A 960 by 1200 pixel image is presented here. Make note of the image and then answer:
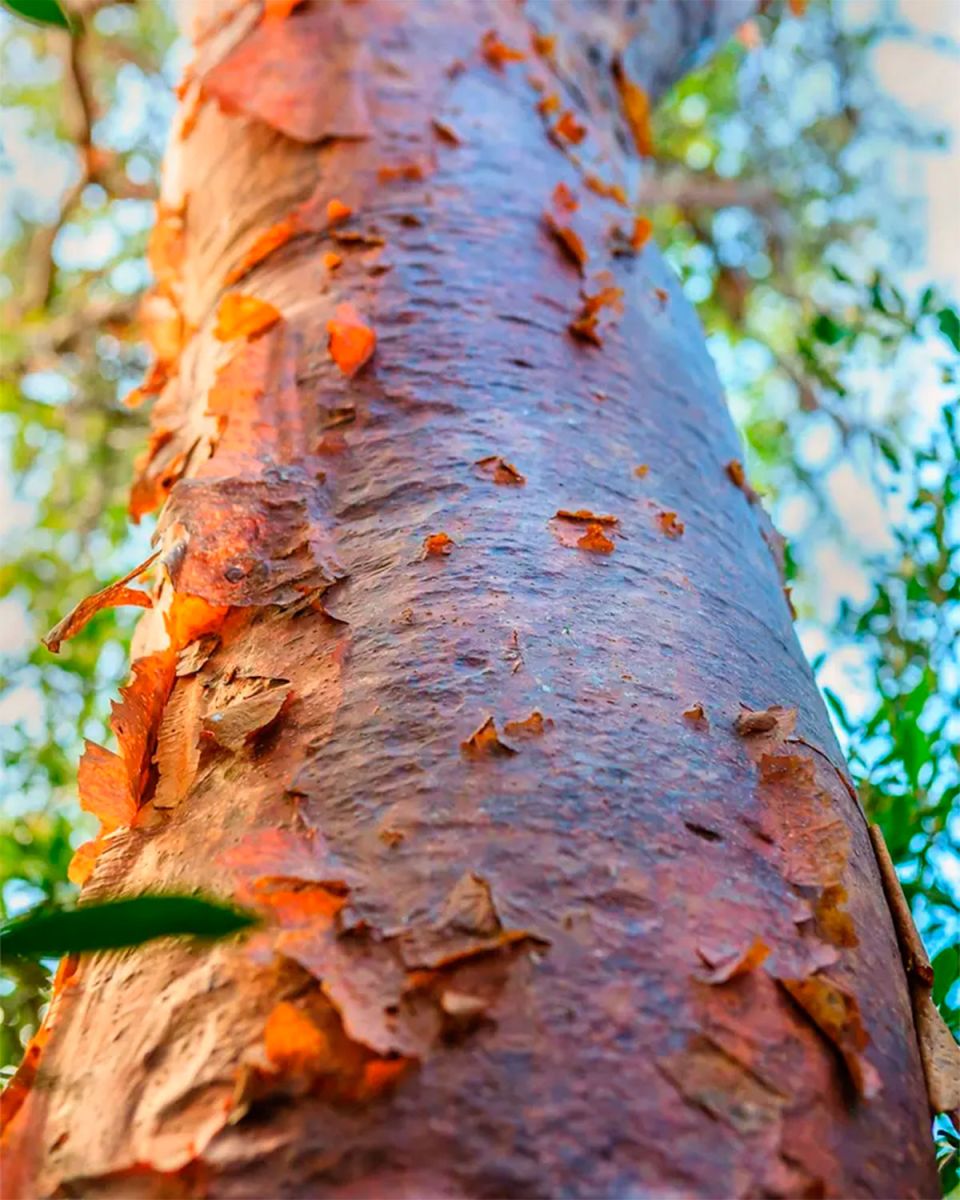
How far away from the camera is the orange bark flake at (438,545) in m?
0.67

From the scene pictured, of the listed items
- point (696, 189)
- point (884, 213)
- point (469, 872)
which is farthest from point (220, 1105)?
point (884, 213)

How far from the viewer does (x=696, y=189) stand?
3082 mm

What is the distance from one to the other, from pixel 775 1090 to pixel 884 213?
3.43 metres

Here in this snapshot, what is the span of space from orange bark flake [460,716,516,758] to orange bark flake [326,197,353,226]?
0.60m

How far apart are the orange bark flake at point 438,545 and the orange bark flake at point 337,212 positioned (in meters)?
0.44

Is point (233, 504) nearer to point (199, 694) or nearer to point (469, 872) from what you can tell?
point (199, 694)

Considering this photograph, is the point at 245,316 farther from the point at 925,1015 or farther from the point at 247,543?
the point at 925,1015

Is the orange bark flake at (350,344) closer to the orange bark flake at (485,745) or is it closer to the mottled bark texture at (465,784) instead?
the mottled bark texture at (465,784)

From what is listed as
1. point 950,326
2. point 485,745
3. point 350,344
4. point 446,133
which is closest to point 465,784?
point 485,745

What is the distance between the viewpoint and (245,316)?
3.03 feet

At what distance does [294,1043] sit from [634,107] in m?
1.43

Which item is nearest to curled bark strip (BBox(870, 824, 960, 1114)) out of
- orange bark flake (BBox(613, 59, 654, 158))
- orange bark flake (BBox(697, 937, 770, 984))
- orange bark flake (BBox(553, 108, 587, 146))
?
orange bark flake (BBox(697, 937, 770, 984))

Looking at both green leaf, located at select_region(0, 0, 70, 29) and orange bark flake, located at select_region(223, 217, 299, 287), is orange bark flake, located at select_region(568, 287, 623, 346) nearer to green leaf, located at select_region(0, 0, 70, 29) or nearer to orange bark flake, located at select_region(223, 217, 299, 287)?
orange bark flake, located at select_region(223, 217, 299, 287)

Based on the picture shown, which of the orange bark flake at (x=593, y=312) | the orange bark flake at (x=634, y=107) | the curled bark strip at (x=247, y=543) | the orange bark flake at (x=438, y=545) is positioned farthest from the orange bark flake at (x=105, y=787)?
the orange bark flake at (x=634, y=107)
